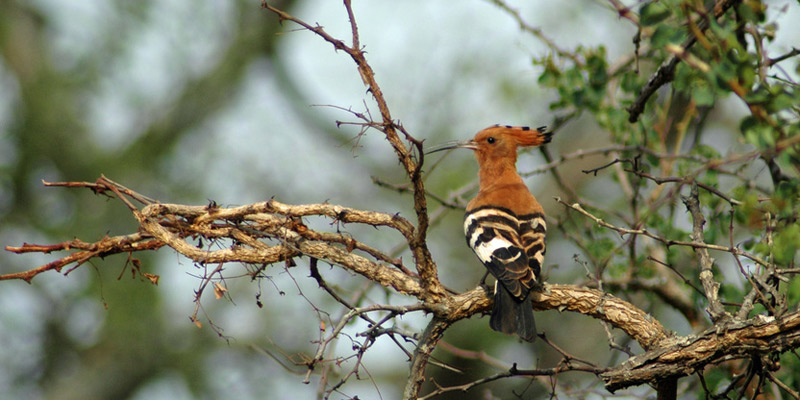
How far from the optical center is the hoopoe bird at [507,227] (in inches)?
124

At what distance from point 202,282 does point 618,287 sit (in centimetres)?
247

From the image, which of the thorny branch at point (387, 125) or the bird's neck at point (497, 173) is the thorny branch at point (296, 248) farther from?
the bird's neck at point (497, 173)

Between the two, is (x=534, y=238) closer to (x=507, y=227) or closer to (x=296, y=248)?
(x=507, y=227)

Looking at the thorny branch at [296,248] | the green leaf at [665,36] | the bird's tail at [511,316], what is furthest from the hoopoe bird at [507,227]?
the green leaf at [665,36]

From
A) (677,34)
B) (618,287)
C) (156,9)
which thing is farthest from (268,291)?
(677,34)

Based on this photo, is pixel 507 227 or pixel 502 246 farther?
pixel 507 227

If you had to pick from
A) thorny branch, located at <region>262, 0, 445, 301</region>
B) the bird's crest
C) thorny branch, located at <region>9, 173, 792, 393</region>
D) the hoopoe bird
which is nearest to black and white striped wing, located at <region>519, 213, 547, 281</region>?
the hoopoe bird

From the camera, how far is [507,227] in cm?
376

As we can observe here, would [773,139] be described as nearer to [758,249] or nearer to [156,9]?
[758,249]

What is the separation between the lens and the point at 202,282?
2768 millimetres

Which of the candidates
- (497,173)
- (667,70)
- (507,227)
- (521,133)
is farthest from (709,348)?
(521,133)

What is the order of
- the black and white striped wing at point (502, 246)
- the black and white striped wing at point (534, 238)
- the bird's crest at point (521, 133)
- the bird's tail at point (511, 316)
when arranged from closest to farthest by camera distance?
the bird's tail at point (511, 316), the black and white striped wing at point (502, 246), the black and white striped wing at point (534, 238), the bird's crest at point (521, 133)

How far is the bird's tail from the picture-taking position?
3105 millimetres

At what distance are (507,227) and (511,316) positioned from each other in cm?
73
